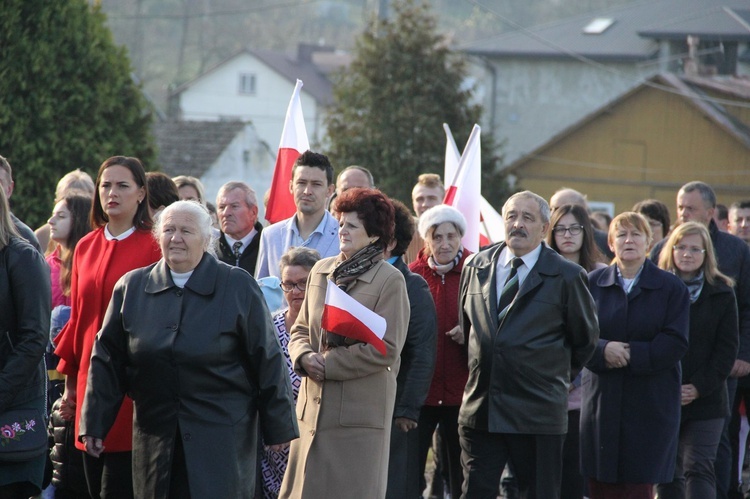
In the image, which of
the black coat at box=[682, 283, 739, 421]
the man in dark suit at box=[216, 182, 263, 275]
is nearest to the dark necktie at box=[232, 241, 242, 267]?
the man in dark suit at box=[216, 182, 263, 275]

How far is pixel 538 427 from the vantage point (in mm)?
6211

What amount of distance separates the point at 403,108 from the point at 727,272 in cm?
1434

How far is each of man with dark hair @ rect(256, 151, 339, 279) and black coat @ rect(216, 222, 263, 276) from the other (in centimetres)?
55

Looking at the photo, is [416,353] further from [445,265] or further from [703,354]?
[703,354]

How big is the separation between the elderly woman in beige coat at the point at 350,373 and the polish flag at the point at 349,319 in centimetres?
7

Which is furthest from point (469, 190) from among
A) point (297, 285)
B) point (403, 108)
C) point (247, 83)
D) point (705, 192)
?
point (247, 83)

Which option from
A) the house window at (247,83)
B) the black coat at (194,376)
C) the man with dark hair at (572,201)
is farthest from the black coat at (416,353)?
the house window at (247,83)

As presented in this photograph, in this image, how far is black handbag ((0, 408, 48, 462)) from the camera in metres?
5.11

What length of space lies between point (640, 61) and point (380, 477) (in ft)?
126

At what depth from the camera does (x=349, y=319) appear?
221 inches

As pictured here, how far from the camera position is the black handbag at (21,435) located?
201 inches

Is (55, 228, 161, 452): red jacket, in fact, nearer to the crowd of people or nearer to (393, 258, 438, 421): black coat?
the crowd of people

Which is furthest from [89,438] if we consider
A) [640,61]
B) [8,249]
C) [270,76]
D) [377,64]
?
[270,76]

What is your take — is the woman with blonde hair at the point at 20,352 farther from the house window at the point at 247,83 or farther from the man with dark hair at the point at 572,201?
the house window at the point at 247,83
